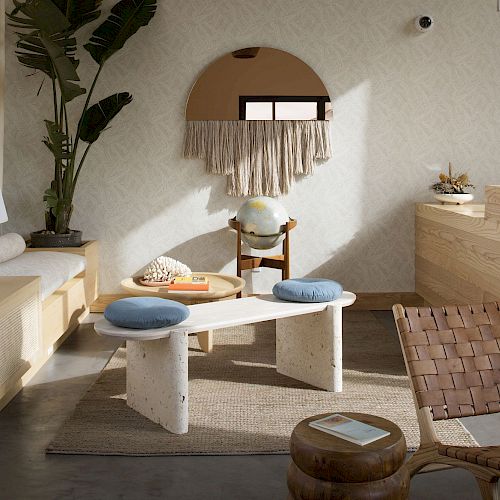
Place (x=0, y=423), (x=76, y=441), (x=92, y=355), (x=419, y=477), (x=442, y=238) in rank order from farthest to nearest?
(x=442, y=238) → (x=92, y=355) → (x=0, y=423) → (x=76, y=441) → (x=419, y=477)

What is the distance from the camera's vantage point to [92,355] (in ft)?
15.8

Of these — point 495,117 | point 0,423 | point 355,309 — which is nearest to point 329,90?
point 495,117

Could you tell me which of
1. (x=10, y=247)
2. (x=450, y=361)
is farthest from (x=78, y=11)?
(x=450, y=361)

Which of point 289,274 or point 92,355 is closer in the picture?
point 92,355

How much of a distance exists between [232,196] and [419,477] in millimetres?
3565

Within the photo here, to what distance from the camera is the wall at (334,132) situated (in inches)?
236

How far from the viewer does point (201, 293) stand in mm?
4586

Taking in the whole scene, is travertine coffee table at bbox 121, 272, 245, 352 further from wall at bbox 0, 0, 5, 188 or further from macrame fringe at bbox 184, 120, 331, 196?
wall at bbox 0, 0, 5, 188

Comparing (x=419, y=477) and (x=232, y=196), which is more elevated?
(x=232, y=196)

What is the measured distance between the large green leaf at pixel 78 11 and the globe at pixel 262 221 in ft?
5.85

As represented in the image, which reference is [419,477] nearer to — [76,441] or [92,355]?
[76,441]

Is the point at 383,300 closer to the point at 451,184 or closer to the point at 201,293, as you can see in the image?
the point at 451,184

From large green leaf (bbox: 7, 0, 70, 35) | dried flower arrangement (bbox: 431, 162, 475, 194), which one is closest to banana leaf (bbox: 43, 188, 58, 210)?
large green leaf (bbox: 7, 0, 70, 35)

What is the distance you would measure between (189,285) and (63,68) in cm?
187
